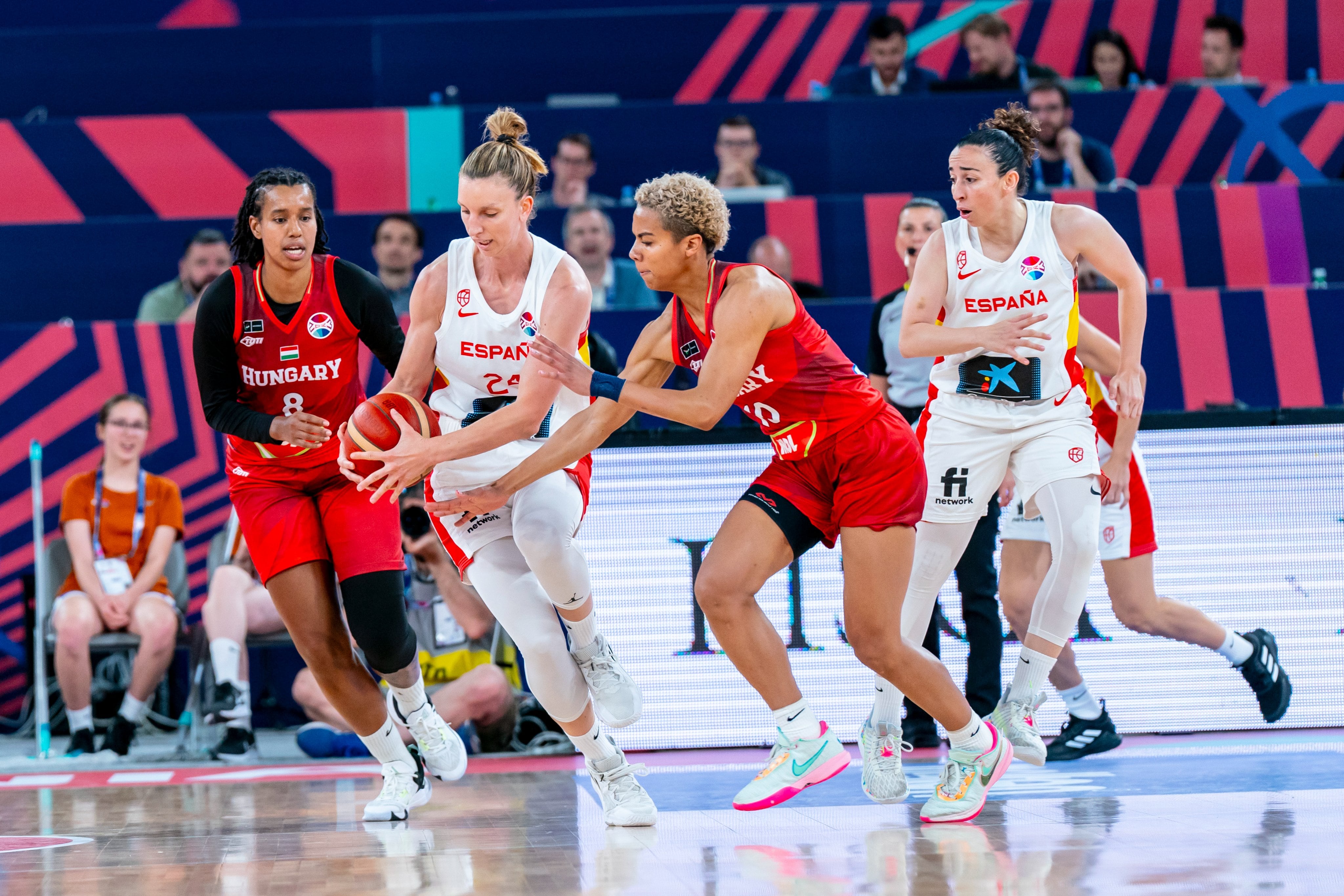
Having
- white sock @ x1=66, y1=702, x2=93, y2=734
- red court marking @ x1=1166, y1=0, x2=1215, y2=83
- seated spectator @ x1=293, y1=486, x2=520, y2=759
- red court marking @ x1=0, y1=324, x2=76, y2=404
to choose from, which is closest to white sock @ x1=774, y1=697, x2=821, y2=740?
seated spectator @ x1=293, y1=486, x2=520, y2=759

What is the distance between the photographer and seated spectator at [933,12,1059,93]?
26.7 ft

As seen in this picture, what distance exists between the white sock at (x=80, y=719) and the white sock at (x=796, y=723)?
3353mm

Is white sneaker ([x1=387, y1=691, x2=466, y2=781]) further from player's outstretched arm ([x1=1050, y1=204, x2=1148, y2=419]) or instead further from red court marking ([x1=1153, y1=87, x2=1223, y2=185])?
red court marking ([x1=1153, y1=87, x2=1223, y2=185])

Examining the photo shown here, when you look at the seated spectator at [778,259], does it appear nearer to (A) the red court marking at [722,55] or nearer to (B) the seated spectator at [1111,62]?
(A) the red court marking at [722,55]

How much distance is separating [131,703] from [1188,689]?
4255mm

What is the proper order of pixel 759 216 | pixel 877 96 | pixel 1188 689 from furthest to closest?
pixel 877 96 < pixel 759 216 < pixel 1188 689

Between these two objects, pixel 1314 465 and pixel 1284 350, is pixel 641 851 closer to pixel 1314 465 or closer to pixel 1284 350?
pixel 1314 465

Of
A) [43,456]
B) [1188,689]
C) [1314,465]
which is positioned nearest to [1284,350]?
[1314,465]

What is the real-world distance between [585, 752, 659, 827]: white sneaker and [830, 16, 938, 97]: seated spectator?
507cm

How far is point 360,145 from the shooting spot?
319 inches

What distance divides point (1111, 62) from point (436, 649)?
18.1 ft

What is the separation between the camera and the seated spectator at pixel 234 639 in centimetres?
557

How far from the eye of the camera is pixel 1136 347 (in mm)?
4230

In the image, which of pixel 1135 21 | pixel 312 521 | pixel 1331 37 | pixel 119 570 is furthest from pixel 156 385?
pixel 1331 37
